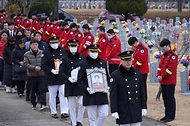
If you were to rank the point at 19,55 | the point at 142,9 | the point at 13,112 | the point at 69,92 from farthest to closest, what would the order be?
the point at 142,9 < the point at 19,55 < the point at 13,112 < the point at 69,92

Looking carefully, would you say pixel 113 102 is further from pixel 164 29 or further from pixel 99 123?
pixel 164 29

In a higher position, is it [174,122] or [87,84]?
[87,84]

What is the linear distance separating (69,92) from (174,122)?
99.2 inches

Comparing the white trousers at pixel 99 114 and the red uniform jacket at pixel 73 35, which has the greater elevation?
the red uniform jacket at pixel 73 35

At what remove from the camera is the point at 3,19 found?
28.4 metres

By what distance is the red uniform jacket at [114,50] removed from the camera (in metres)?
15.8

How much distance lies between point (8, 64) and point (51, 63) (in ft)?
14.2

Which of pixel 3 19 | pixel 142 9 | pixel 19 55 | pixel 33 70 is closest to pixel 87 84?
pixel 33 70

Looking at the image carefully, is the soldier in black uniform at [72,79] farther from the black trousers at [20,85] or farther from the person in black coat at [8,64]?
the person in black coat at [8,64]

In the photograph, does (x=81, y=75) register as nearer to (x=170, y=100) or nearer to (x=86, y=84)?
(x=86, y=84)

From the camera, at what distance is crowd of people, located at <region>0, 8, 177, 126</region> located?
9289 millimetres

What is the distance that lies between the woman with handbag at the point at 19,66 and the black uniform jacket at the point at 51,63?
8.89 feet

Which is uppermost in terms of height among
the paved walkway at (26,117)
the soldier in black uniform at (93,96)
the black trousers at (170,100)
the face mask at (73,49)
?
the face mask at (73,49)

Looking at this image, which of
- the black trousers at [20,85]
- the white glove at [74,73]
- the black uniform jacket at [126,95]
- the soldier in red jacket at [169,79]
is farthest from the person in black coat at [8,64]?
the black uniform jacket at [126,95]
